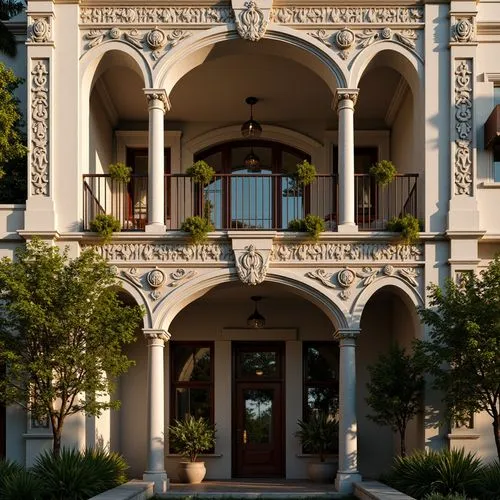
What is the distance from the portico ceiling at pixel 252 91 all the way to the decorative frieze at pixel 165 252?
3627 millimetres

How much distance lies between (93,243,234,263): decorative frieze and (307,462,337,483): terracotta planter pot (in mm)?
4784

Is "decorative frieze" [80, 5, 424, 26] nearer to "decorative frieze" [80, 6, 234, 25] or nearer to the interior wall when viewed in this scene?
"decorative frieze" [80, 6, 234, 25]

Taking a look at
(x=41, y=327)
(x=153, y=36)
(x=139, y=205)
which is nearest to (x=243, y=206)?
(x=139, y=205)

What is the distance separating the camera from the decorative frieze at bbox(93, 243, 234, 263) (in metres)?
18.0

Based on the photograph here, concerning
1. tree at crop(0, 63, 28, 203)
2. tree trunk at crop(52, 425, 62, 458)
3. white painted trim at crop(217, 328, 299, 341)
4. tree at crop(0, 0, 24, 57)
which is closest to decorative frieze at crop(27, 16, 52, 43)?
tree at crop(0, 63, 28, 203)

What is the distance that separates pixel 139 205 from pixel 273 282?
504 centimetres

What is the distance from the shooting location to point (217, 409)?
69.7 ft

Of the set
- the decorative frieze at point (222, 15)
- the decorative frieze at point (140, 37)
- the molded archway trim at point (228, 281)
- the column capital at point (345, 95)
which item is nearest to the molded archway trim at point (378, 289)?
the molded archway trim at point (228, 281)

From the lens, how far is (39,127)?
18.0 metres

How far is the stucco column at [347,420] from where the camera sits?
17.4 m

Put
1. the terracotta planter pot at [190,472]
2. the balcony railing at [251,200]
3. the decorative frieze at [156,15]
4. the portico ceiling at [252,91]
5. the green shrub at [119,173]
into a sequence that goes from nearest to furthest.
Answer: the green shrub at [119,173] → the decorative frieze at [156,15] → the portico ceiling at [252,91] → the terracotta planter pot at [190,472] → the balcony railing at [251,200]

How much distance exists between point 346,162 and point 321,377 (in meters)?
5.51

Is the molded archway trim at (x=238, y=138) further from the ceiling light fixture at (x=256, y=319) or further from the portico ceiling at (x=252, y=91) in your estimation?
the ceiling light fixture at (x=256, y=319)

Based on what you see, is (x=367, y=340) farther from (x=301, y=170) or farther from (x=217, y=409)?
(x=301, y=170)
